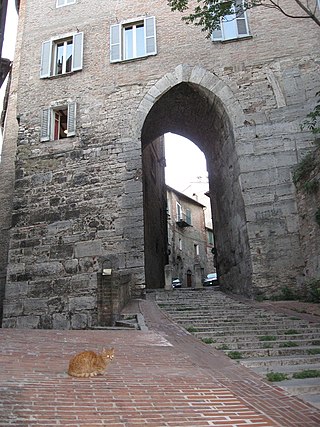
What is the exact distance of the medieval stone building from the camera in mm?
9867

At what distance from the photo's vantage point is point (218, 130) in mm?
12023

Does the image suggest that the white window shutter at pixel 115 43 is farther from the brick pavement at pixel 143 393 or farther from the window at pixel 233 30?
the brick pavement at pixel 143 393

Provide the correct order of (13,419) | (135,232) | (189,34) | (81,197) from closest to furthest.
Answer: (13,419), (135,232), (81,197), (189,34)

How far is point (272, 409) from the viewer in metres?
2.65

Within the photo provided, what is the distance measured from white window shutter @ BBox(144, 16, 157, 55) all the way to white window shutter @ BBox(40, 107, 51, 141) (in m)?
3.94

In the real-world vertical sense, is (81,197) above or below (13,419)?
above

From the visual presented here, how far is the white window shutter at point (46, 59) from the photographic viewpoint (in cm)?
1259

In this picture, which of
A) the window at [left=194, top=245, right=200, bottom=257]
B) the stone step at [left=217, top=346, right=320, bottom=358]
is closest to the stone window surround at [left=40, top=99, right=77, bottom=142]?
the stone step at [left=217, top=346, right=320, bottom=358]

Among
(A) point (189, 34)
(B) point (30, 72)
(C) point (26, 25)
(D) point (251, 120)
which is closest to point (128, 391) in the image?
(D) point (251, 120)

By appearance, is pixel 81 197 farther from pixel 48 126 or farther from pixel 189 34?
pixel 189 34

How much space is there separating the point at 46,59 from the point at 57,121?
94.0 inches

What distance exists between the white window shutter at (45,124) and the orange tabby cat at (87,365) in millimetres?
9779

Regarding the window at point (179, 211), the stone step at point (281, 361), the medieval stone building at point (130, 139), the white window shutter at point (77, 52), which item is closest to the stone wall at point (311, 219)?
the medieval stone building at point (130, 139)

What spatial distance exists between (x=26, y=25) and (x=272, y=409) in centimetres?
1529
